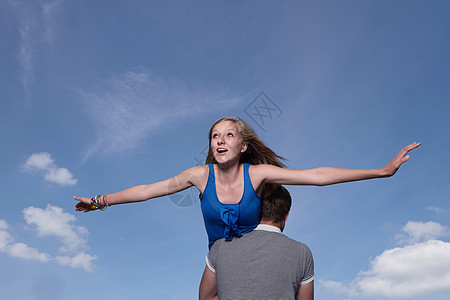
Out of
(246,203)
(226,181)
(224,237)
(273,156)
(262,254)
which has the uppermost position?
(273,156)

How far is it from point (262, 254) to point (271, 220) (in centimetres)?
62

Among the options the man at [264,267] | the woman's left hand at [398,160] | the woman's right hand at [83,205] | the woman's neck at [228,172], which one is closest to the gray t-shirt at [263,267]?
the man at [264,267]

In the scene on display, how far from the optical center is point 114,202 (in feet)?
18.6

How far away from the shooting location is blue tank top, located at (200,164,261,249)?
4.80m

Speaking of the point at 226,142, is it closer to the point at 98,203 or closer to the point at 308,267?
the point at 308,267

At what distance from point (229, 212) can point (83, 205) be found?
8.24 feet

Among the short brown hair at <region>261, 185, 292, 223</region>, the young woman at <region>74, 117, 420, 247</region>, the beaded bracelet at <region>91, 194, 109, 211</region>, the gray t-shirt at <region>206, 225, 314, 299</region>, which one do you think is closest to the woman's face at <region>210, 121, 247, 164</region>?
the young woman at <region>74, 117, 420, 247</region>

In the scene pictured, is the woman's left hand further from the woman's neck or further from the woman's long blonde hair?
the woman's neck

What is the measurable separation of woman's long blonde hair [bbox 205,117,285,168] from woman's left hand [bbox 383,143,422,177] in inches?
62.6

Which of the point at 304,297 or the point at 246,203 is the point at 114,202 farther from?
the point at 304,297

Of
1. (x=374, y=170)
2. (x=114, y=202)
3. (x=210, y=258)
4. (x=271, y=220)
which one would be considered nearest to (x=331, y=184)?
(x=374, y=170)

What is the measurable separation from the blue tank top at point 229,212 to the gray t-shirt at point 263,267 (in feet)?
1.19

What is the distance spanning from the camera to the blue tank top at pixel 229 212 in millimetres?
4797

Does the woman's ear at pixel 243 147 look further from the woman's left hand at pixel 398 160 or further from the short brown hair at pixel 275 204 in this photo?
the woman's left hand at pixel 398 160
